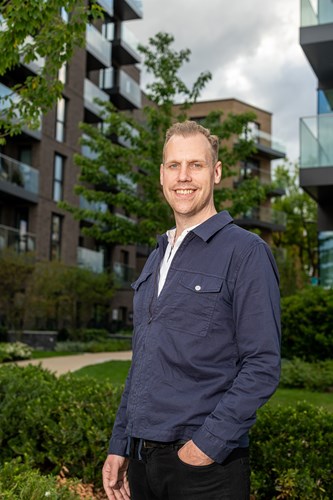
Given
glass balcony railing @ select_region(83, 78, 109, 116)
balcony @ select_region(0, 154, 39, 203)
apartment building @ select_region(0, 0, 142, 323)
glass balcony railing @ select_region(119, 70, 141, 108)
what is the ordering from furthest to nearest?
glass balcony railing @ select_region(119, 70, 141, 108)
glass balcony railing @ select_region(83, 78, 109, 116)
apartment building @ select_region(0, 0, 142, 323)
balcony @ select_region(0, 154, 39, 203)

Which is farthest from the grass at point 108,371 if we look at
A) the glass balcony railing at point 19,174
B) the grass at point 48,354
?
the glass balcony railing at point 19,174

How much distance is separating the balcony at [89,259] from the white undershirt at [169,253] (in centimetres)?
2988

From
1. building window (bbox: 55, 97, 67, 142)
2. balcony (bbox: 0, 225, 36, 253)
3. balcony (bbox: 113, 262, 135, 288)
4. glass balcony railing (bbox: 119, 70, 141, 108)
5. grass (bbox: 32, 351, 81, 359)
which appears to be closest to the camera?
grass (bbox: 32, 351, 81, 359)

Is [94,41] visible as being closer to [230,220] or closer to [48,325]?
[48,325]

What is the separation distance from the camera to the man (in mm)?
2141

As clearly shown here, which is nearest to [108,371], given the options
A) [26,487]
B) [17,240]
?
[26,487]

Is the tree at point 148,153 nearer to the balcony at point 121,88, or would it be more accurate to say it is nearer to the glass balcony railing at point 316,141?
the glass balcony railing at point 316,141

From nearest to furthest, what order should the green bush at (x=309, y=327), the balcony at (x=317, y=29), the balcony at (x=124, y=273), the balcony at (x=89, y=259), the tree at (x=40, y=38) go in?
the tree at (x=40, y=38)
the green bush at (x=309, y=327)
the balcony at (x=317, y=29)
the balcony at (x=89, y=259)
the balcony at (x=124, y=273)

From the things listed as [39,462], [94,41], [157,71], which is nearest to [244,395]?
[39,462]

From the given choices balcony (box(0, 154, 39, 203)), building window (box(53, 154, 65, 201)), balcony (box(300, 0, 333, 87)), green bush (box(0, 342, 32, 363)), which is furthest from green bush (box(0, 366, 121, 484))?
building window (box(53, 154, 65, 201))

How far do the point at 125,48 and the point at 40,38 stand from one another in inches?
1330

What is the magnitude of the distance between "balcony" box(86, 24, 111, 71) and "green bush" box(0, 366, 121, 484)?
30390 mm

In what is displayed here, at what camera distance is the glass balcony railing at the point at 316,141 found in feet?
50.2

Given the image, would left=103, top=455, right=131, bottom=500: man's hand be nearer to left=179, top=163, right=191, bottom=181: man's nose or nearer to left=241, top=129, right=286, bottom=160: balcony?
left=179, top=163, right=191, bottom=181: man's nose
